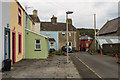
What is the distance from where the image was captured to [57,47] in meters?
34.0

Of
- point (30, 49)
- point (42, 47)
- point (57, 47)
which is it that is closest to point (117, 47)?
point (42, 47)

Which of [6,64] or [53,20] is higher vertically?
[53,20]

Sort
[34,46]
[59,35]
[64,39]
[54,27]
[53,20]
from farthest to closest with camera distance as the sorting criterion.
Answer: [53,20] < [54,27] < [59,35] < [64,39] < [34,46]

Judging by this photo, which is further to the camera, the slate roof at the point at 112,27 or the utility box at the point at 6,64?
the slate roof at the point at 112,27

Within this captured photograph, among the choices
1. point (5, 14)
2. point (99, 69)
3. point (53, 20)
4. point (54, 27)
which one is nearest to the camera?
point (5, 14)

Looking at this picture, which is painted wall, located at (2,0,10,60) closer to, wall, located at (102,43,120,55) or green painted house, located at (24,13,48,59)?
green painted house, located at (24,13,48,59)

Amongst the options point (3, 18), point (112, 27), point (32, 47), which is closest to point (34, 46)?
point (32, 47)

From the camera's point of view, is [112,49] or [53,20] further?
[53,20]

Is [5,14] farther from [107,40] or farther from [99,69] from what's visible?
[107,40]

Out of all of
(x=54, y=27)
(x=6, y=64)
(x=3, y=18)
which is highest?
(x=54, y=27)

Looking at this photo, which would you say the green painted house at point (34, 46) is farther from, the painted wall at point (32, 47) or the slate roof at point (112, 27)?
the slate roof at point (112, 27)

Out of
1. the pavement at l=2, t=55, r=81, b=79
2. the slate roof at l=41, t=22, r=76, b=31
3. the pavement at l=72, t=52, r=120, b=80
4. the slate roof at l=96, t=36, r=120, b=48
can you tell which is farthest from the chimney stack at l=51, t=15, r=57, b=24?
the pavement at l=2, t=55, r=81, b=79

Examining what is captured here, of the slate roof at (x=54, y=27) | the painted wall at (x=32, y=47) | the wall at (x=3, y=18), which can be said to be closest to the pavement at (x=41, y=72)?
the wall at (x=3, y=18)

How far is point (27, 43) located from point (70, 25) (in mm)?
23150
